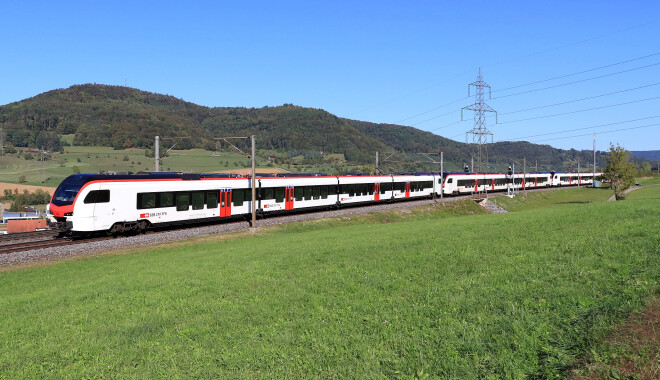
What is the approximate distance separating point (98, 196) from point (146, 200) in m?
3.04

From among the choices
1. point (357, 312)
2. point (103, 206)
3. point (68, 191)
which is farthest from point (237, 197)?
point (357, 312)

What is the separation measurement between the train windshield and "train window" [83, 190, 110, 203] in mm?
640

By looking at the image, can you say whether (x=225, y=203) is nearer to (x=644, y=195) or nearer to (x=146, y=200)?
(x=146, y=200)

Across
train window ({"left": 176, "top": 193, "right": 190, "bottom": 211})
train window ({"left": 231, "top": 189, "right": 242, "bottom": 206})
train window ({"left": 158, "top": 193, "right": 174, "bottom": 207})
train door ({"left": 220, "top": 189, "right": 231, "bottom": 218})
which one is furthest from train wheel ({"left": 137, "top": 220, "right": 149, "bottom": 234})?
train window ({"left": 231, "top": 189, "right": 242, "bottom": 206})

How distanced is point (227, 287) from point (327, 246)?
6203 mm

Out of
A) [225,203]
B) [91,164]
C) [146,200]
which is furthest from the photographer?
[91,164]

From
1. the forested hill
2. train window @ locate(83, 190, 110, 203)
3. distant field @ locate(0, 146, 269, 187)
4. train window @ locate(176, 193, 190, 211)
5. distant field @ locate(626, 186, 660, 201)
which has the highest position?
the forested hill

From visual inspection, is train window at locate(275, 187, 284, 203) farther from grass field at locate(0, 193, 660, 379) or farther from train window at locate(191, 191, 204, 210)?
grass field at locate(0, 193, 660, 379)

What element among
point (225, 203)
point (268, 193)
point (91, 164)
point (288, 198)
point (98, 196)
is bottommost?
point (225, 203)

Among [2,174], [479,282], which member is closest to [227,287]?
[479,282]

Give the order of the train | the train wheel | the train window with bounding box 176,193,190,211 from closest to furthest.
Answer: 1. the train
2. the train wheel
3. the train window with bounding box 176,193,190,211

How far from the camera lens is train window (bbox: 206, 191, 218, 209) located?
30.7m

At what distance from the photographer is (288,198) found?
37.8 m

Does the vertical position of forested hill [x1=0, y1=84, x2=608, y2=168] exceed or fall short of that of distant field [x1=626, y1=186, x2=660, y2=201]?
it exceeds it
